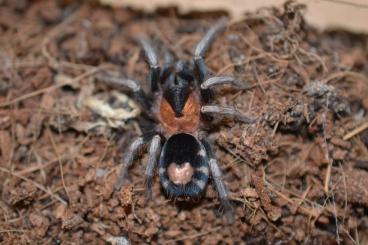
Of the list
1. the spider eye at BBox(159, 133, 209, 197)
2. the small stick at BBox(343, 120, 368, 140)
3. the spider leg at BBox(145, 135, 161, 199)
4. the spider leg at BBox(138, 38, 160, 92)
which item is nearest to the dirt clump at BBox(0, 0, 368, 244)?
the small stick at BBox(343, 120, 368, 140)

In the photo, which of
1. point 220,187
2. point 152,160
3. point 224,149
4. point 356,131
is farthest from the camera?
point 356,131

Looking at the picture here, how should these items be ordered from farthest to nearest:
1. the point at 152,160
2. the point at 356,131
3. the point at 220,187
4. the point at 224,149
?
the point at 356,131, the point at 224,149, the point at 152,160, the point at 220,187

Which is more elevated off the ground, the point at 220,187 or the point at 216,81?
the point at 216,81

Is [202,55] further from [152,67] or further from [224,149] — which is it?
[224,149]

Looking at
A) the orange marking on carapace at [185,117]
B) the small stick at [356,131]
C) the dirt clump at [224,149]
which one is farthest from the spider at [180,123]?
the small stick at [356,131]

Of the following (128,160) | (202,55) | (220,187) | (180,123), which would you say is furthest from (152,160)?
(202,55)

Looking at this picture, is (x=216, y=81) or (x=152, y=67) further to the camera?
(x=152, y=67)

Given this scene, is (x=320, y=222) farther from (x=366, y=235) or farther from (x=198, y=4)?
(x=198, y=4)
